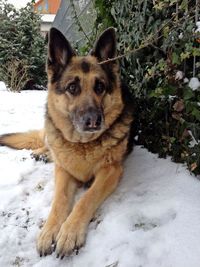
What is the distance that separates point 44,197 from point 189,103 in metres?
1.50

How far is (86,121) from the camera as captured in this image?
2916 millimetres

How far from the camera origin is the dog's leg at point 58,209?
8.04 feet

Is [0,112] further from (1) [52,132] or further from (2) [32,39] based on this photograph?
(2) [32,39]

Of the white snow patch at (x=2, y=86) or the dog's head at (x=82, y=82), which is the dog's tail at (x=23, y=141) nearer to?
the dog's head at (x=82, y=82)

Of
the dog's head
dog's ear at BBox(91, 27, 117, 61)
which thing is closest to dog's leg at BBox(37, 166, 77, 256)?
the dog's head

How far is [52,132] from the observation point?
136 inches

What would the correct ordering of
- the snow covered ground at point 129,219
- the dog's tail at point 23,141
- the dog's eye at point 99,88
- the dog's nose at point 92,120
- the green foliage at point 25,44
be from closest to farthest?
the snow covered ground at point 129,219 → the dog's nose at point 92,120 → the dog's eye at point 99,88 → the dog's tail at point 23,141 → the green foliage at point 25,44

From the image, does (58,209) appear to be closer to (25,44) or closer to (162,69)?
(162,69)

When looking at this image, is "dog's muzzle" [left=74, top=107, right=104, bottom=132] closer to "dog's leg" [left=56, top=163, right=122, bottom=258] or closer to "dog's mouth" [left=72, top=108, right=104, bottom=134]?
"dog's mouth" [left=72, top=108, right=104, bottom=134]

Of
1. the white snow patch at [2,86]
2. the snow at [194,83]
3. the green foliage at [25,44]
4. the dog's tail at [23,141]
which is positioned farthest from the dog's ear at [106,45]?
the green foliage at [25,44]

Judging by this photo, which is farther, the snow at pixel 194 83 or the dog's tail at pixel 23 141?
the dog's tail at pixel 23 141

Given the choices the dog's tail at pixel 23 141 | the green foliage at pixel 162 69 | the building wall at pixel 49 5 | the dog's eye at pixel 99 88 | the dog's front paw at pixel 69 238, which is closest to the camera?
the dog's front paw at pixel 69 238

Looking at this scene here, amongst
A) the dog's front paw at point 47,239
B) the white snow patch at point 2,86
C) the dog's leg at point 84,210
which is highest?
the white snow patch at point 2,86

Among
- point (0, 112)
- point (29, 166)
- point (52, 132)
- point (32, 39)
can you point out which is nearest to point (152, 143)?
point (52, 132)
